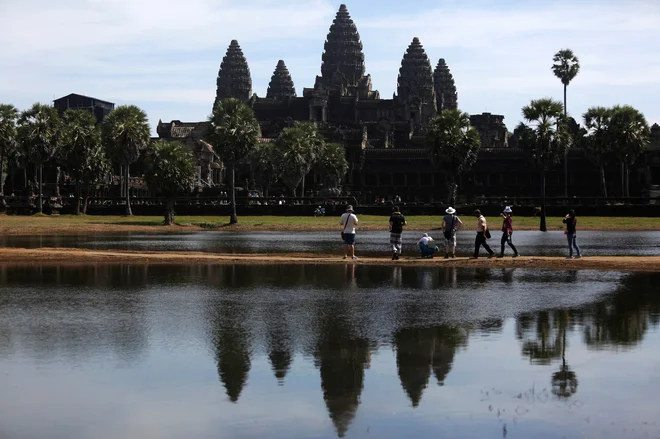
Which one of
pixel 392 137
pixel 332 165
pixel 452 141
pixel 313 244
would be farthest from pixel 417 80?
pixel 313 244

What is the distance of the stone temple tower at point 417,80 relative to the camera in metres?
191

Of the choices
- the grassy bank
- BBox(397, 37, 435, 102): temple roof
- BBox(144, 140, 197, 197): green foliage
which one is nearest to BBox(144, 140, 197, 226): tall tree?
BBox(144, 140, 197, 197): green foliage

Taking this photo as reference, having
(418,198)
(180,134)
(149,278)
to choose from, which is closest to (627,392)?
(149,278)

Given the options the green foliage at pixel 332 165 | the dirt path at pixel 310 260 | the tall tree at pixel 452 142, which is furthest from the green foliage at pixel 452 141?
the dirt path at pixel 310 260

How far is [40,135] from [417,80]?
118744 millimetres

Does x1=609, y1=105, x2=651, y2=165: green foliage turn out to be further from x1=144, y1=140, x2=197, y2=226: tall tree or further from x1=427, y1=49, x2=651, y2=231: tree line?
x1=144, y1=140, x2=197, y2=226: tall tree

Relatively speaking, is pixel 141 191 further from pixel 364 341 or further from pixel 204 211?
pixel 364 341

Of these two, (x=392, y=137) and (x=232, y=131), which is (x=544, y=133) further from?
(x=392, y=137)

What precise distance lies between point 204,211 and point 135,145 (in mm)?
7970

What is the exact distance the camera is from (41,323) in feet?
62.4

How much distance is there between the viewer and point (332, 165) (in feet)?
414

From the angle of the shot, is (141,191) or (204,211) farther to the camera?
(141,191)

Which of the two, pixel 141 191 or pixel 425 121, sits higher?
pixel 425 121

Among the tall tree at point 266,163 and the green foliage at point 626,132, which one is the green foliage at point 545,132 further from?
the tall tree at point 266,163
